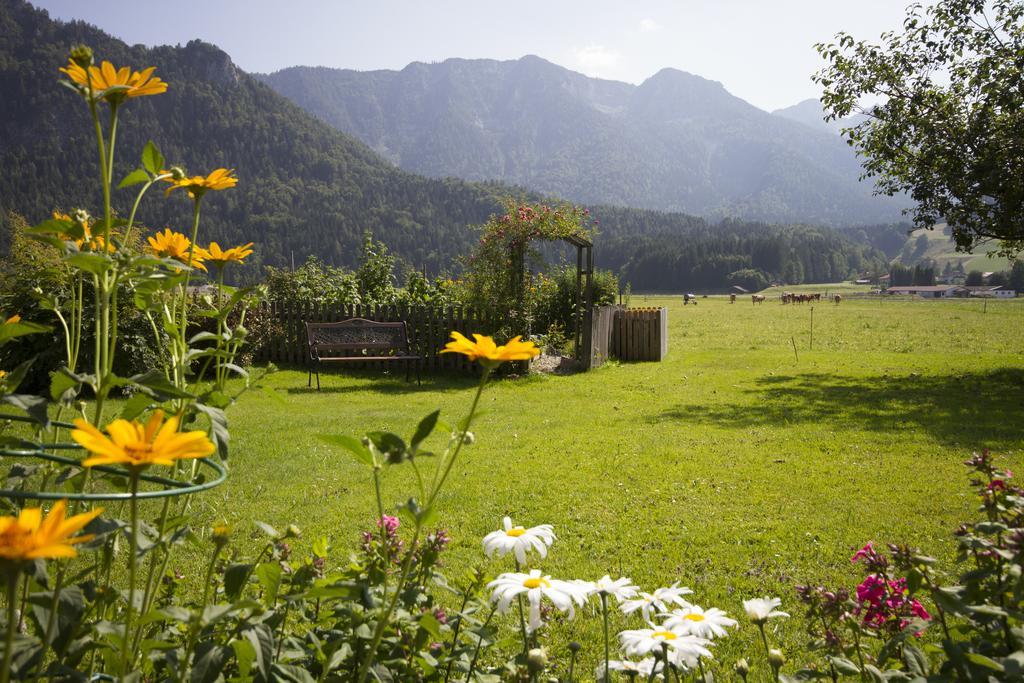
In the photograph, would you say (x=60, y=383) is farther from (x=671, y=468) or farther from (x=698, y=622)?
(x=671, y=468)

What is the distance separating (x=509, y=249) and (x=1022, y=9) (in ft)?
29.9

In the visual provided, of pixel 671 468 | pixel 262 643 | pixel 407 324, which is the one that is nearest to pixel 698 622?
pixel 262 643

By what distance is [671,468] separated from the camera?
598 centimetres

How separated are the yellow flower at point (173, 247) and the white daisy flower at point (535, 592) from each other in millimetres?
1079

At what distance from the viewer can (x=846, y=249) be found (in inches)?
5536

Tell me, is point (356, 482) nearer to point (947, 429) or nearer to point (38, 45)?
point (947, 429)

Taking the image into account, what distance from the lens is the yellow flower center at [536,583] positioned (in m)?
1.41

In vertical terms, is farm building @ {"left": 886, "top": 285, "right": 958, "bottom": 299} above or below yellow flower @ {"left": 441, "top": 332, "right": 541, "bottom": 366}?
above

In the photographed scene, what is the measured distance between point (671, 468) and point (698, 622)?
4.76m

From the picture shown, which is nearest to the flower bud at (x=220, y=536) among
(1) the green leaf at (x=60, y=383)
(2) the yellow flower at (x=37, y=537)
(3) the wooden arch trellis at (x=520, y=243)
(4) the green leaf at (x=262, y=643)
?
(4) the green leaf at (x=262, y=643)

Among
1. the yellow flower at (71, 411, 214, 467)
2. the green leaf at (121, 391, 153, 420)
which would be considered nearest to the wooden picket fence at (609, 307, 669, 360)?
the green leaf at (121, 391, 153, 420)

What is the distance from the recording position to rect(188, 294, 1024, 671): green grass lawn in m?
4.02

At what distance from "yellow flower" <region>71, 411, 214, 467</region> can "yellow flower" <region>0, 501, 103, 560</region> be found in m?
0.09

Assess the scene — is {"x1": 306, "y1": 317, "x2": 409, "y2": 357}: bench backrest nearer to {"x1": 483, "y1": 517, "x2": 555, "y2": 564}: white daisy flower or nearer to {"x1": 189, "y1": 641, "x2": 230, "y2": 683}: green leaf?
{"x1": 483, "y1": 517, "x2": 555, "y2": 564}: white daisy flower
